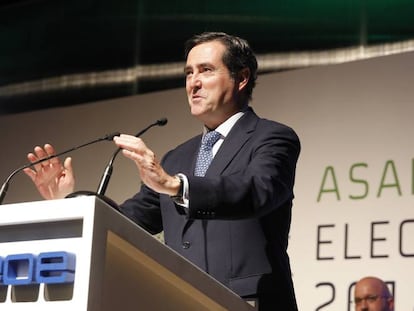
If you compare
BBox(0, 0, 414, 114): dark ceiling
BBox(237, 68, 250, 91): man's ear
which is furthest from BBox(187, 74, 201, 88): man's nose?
BBox(0, 0, 414, 114): dark ceiling

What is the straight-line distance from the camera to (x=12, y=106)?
221 inches

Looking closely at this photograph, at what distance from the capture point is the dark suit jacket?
1975 mm

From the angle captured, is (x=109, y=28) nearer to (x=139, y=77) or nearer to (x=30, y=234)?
(x=139, y=77)

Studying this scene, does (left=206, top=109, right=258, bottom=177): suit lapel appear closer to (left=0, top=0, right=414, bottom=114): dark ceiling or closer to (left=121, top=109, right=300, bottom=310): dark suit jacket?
(left=121, top=109, right=300, bottom=310): dark suit jacket

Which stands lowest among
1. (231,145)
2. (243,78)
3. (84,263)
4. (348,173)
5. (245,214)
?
(84,263)

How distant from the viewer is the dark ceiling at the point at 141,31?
4.43 m

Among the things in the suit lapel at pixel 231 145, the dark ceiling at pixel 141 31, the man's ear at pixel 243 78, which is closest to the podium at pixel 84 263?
the suit lapel at pixel 231 145

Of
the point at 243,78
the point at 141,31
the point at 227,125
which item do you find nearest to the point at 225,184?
the point at 227,125

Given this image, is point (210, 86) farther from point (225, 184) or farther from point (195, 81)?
point (225, 184)

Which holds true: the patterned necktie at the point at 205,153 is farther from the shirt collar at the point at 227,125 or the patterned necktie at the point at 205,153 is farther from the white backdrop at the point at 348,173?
the white backdrop at the point at 348,173

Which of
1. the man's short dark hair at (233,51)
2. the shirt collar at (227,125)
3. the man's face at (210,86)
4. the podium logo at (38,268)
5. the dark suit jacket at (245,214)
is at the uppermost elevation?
the man's short dark hair at (233,51)

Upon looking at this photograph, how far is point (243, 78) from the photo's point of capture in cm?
250

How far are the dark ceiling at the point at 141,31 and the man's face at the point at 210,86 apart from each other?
203cm

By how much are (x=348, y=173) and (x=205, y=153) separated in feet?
5.60
